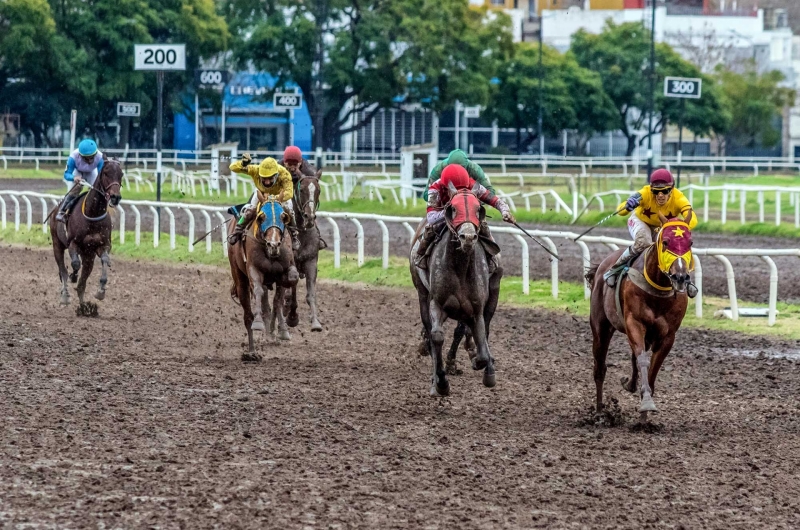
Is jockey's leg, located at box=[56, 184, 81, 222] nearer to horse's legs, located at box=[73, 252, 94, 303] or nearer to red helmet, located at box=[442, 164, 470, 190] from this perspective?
horse's legs, located at box=[73, 252, 94, 303]

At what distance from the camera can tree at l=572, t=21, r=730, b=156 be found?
65.0 meters

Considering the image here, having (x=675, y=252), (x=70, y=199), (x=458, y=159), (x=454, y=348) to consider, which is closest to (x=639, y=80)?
(x=70, y=199)

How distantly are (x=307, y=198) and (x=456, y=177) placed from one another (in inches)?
150

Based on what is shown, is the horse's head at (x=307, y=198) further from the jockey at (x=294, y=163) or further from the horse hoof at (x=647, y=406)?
the horse hoof at (x=647, y=406)

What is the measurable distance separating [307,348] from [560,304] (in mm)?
4495

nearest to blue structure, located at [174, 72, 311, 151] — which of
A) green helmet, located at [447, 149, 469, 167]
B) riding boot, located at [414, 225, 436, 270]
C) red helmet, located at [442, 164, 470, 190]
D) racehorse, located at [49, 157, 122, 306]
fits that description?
racehorse, located at [49, 157, 122, 306]

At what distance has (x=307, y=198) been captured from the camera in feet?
44.8

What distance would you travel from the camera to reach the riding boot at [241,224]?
12.9 metres

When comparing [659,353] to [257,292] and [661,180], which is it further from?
[257,292]

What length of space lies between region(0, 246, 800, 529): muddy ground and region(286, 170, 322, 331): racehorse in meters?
0.43

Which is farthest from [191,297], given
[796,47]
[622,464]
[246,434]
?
[796,47]

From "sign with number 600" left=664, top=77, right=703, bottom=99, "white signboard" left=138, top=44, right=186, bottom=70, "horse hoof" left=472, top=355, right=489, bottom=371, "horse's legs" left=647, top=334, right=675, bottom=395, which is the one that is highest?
"white signboard" left=138, top=44, right=186, bottom=70

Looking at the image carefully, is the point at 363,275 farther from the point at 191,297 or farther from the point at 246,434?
Answer: the point at 246,434

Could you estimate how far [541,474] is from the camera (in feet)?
24.8
